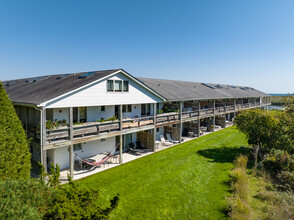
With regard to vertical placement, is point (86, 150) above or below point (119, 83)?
below

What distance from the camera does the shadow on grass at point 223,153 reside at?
17125 mm

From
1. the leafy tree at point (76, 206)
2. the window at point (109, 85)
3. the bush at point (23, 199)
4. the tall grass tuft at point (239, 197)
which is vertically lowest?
the tall grass tuft at point (239, 197)

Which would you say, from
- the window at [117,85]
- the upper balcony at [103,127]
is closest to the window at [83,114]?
the upper balcony at [103,127]

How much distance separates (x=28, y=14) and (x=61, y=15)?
3346 mm

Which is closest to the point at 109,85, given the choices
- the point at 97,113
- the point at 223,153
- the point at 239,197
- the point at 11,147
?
the point at 97,113

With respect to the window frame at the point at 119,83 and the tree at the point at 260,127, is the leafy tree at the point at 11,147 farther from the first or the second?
the tree at the point at 260,127

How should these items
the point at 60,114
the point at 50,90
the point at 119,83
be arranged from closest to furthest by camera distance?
the point at 50,90 → the point at 60,114 → the point at 119,83

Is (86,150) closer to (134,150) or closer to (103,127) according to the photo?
(103,127)

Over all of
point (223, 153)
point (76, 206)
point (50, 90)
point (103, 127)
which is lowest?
point (223, 153)

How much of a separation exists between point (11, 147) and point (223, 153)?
1788 centimetres

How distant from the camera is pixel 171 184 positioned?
1241 centimetres

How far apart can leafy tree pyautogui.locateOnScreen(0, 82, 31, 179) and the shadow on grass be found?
14813mm

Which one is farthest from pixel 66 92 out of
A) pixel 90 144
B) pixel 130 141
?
pixel 130 141

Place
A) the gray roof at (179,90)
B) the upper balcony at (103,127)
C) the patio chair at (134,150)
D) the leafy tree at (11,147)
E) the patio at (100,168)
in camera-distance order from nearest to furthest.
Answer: the leafy tree at (11,147), the upper balcony at (103,127), the patio at (100,168), the patio chair at (134,150), the gray roof at (179,90)
